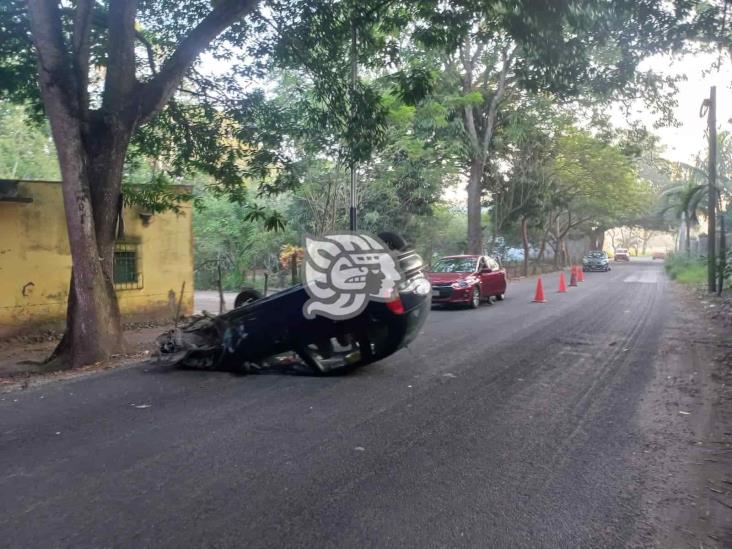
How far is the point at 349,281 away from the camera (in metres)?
6.49

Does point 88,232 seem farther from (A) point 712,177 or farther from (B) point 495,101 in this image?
(B) point 495,101

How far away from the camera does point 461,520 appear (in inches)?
128

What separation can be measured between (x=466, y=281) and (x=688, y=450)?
10.5 m

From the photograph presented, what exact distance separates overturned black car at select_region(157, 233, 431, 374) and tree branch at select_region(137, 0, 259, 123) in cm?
349

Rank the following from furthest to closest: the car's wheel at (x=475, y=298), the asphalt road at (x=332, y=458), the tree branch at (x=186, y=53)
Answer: the car's wheel at (x=475, y=298), the tree branch at (x=186, y=53), the asphalt road at (x=332, y=458)

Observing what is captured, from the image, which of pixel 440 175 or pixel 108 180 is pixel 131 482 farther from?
pixel 440 175

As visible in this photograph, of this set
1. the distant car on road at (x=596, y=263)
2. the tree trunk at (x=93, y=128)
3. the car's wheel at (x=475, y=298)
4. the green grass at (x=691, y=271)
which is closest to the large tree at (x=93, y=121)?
the tree trunk at (x=93, y=128)

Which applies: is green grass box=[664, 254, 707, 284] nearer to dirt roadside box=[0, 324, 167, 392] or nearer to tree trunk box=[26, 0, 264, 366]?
dirt roadside box=[0, 324, 167, 392]

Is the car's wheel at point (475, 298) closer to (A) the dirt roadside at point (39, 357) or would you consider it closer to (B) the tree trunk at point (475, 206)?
(A) the dirt roadside at point (39, 357)

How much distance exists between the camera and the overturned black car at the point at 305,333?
6.59m

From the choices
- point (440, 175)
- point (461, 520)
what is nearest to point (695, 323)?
point (461, 520)

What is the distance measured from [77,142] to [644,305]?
562 inches

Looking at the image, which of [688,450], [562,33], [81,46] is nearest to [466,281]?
[562,33]

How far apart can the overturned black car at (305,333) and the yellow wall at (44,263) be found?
530 cm
